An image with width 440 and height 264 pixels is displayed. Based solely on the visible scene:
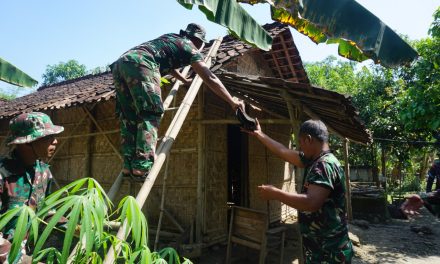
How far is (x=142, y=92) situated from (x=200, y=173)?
3347mm

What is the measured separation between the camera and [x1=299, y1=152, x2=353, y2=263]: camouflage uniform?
83.0 inches

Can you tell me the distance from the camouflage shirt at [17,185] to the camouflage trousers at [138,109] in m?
0.57

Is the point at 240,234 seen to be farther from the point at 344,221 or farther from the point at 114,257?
the point at 114,257

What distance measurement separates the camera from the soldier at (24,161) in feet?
6.11

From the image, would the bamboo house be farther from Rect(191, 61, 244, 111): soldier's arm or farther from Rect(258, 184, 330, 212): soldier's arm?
Rect(258, 184, 330, 212): soldier's arm

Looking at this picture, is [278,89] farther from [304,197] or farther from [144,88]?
[304,197]

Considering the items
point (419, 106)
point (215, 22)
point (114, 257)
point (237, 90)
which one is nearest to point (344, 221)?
point (114, 257)

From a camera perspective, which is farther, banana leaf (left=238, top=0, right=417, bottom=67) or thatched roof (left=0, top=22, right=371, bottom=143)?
thatched roof (left=0, top=22, right=371, bottom=143)

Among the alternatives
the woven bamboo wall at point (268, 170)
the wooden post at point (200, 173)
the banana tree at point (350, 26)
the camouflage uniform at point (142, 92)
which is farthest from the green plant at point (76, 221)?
the woven bamboo wall at point (268, 170)

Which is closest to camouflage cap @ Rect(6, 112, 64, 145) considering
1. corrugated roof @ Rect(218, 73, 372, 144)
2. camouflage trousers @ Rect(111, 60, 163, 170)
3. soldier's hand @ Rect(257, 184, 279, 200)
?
camouflage trousers @ Rect(111, 60, 163, 170)

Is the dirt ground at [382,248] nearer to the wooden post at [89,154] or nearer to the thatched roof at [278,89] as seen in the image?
the thatched roof at [278,89]

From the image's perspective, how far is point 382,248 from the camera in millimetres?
7340

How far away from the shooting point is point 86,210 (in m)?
1.18

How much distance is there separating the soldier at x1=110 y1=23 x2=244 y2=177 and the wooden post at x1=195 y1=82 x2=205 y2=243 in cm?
288
